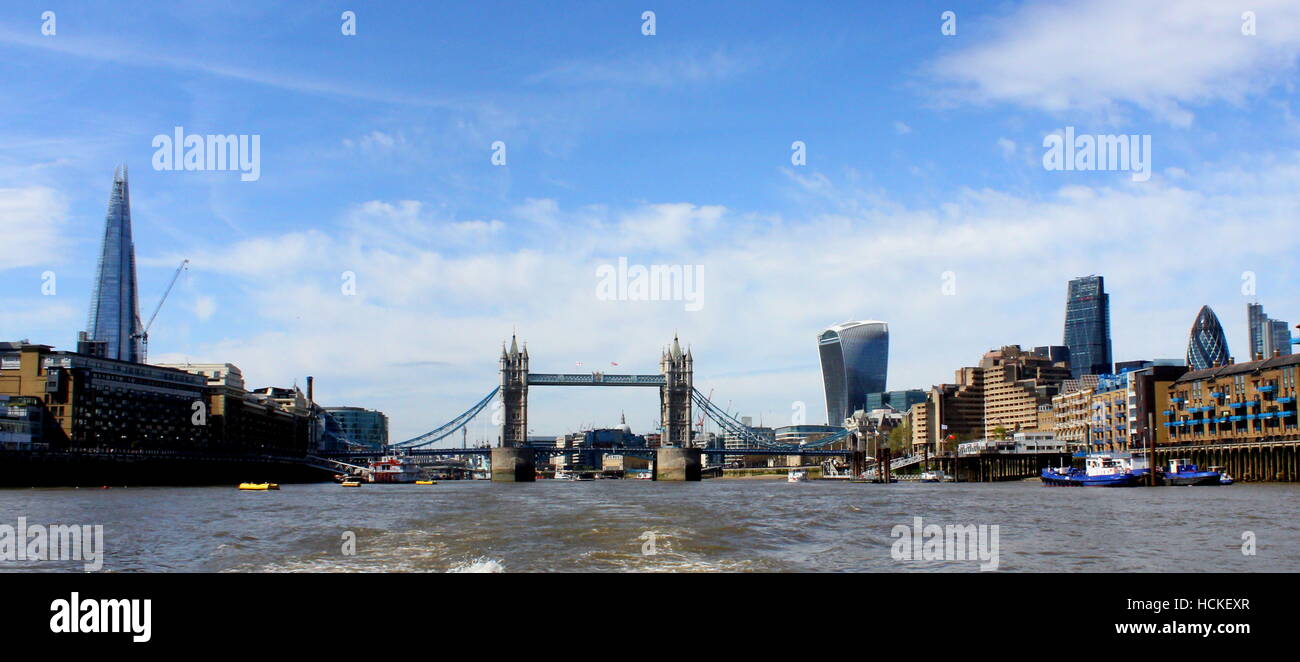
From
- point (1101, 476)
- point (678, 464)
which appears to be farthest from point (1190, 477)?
point (678, 464)

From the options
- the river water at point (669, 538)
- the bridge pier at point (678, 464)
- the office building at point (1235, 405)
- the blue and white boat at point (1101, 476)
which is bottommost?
the bridge pier at point (678, 464)

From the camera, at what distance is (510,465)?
180 meters

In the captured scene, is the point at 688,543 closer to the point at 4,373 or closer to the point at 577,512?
the point at 577,512

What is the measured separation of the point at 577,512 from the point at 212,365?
538 feet

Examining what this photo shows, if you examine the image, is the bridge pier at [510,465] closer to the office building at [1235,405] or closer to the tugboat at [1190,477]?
the office building at [1235,405]

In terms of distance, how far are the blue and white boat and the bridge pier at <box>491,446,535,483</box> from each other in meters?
100

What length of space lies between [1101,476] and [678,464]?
319ft

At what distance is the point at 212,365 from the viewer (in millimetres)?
195875

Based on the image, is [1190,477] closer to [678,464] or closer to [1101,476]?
[1101,476]

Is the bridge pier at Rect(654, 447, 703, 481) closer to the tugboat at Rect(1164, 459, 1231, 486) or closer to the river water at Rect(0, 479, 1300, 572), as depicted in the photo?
the tugboat at Rect(1164, 459, 1231, 486)

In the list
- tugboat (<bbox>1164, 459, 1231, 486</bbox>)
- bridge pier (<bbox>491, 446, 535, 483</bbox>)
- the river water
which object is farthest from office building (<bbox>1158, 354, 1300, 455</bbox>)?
bridge pier (<bbox>491, 446, 535, 483</bbox>)

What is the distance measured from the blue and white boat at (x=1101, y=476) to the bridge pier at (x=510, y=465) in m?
100

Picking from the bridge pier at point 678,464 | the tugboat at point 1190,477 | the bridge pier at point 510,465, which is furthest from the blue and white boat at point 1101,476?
the bridge pier at point 510,465

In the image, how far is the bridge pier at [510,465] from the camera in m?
180
